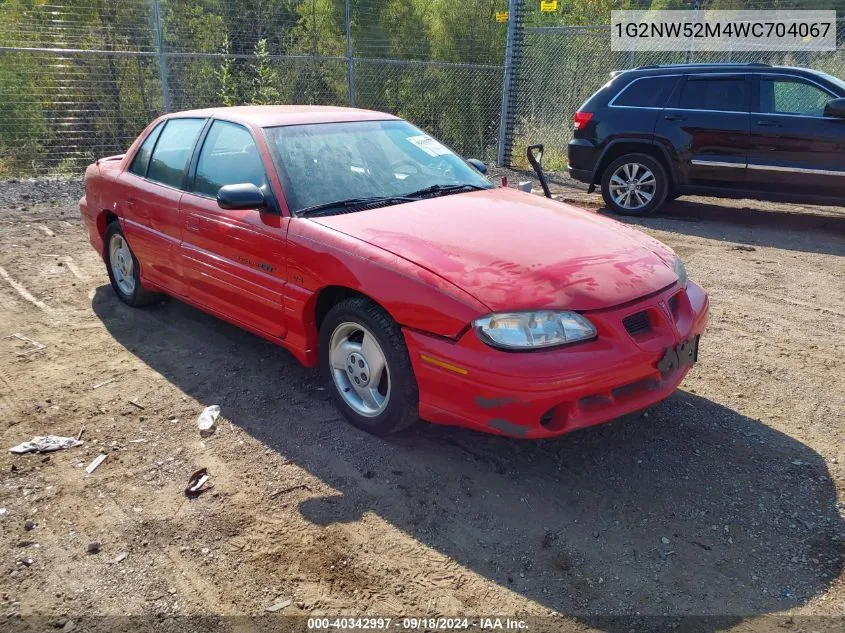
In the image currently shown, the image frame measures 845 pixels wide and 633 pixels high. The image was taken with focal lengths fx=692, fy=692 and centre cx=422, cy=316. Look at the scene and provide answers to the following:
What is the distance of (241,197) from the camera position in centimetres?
378

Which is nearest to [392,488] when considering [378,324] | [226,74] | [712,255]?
[378,324]

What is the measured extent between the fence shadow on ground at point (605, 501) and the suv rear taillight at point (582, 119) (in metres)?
6.04

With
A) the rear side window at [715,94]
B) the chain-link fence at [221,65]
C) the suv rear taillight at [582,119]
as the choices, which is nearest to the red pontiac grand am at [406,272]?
the suv rear taillight at [582,119]

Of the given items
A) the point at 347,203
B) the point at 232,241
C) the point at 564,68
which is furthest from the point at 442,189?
the point at 564,68

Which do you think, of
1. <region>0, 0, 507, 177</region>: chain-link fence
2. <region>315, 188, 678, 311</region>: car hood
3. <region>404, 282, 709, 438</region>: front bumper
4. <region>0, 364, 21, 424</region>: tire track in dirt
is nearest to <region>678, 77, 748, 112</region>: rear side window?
<region>0, 0, 507, 177</region>: chain-link fence

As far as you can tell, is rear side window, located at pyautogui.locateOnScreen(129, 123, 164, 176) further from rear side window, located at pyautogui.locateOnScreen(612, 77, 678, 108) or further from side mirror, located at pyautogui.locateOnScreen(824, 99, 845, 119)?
side mirror, located at pyautogui.locateOnScreen(824, 99, 845, 119)

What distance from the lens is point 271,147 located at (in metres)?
4.10

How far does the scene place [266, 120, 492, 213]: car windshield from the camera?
157 inches

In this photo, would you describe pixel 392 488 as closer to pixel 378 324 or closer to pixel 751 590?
pixel 378 324

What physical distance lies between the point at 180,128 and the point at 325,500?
3.13 meters

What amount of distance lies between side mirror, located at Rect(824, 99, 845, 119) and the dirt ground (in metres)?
3.97

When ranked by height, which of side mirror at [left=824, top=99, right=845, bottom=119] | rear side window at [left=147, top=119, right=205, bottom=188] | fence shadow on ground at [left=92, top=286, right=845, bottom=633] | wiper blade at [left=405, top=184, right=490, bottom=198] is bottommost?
fence shadow on ground at [left=92, top=286, right=845, bottom=633]

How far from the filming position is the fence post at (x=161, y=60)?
10.2 m

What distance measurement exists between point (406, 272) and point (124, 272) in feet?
10.9
